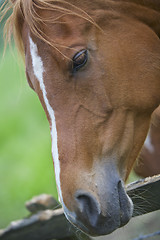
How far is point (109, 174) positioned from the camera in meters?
2.40

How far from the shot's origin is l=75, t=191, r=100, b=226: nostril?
7.47 ft

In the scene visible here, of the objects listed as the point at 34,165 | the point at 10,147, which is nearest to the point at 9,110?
the point at 10,147

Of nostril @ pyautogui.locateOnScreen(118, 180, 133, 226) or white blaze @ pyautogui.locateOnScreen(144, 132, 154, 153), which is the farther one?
white blaze @ pyautogui.locateOnScreen(144, 132, 154, 153)

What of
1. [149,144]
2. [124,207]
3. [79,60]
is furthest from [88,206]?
[149,144]

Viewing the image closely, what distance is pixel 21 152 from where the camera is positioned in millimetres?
7363

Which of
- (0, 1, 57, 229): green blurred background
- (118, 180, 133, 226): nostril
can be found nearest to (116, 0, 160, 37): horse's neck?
(118, 180, 133, 226): nostril

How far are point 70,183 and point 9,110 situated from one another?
656cm

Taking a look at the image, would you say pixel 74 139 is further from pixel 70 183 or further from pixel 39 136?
pixel 39 136

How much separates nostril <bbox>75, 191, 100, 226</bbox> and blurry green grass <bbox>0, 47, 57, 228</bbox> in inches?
138

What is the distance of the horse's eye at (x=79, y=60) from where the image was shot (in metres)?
2.50

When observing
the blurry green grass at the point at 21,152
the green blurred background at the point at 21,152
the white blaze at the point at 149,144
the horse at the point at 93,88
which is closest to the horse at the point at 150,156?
the white blaze at the point at 149,144

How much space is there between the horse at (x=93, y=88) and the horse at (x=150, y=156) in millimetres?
730

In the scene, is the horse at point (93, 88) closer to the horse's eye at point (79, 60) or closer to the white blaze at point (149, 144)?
the horse's eye at point (79, 60)

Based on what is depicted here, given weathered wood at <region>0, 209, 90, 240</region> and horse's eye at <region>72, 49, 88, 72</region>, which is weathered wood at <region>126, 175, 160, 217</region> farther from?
horse's eye at <region>72, 49, 88, 72</region>
